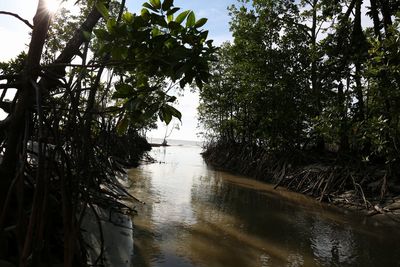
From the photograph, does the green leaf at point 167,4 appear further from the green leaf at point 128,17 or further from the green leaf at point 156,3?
the green leaf at point 128,17

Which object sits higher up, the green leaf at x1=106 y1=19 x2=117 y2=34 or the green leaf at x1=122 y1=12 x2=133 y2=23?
the green leaf at x1=122 y1=12 x2=133 y2=23

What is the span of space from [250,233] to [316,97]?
7000mm

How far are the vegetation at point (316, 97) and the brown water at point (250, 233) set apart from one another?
1678mm

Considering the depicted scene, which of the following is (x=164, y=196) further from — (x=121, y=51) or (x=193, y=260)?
(x=121, y=51)

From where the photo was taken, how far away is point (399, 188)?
8.48 metres

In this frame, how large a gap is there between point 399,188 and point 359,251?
13.4 feet

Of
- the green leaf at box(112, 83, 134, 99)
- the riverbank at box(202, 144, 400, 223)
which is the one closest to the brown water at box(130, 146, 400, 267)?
the riverbank at box(202, 144, 400, 223)

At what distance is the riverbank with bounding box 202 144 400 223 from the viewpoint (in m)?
8.32

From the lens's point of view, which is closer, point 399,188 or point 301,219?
point 301,219

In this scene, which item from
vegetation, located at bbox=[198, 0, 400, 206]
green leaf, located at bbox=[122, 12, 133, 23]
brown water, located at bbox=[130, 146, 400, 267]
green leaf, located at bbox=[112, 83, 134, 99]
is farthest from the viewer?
vegetation, located at bbox=[198, 0, 400, 206]

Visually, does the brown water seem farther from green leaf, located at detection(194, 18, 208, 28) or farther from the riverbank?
green leaf, located at detection(194, 18, 208, 28)

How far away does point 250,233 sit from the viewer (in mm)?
5625

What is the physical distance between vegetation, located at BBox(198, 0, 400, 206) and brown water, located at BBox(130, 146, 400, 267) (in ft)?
5.50

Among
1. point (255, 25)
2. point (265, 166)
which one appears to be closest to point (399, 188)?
point (265, 166)
